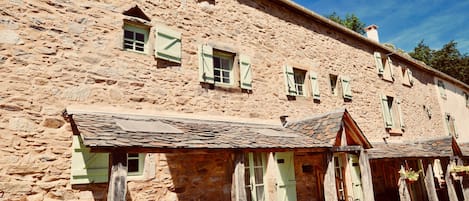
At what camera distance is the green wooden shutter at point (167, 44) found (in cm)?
636

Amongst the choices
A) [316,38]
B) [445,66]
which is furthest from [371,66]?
[445,66]

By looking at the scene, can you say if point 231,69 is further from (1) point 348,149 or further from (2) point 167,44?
(1) point 348,149

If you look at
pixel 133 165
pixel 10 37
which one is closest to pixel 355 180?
pixel 133 165

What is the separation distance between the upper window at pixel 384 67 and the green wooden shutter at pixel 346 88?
2.60 meters

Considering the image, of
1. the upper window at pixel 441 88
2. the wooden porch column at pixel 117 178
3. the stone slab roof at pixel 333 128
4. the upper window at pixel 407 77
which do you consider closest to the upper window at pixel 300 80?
the stone slab roof at pixel 333 128

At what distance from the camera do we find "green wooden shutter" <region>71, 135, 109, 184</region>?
192 inches

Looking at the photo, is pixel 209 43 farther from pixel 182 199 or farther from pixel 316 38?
pixel 316 38

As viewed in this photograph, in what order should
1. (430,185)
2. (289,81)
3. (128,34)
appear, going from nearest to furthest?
1. (128,34)
2. (289,81)
3. (430,185)

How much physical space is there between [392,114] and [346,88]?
367 centimetres

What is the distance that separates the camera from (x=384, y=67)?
43.8ft

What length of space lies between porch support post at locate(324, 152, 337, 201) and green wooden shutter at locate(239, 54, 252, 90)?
2541mm

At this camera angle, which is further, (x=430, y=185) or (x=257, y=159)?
(x=430, y=185)

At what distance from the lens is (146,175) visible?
18.2ft

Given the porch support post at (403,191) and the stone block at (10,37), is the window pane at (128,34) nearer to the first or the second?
the stone block at (10,37)
